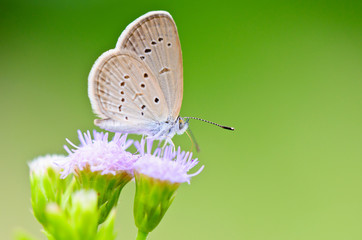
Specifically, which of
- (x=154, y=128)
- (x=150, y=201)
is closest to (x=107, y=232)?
(x=150, y=201)

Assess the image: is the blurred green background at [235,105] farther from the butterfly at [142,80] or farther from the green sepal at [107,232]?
the green sepal at [107,232]

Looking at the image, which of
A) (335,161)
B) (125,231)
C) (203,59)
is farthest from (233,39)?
(125,231)

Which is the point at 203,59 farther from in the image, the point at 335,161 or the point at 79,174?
the point at 79,174

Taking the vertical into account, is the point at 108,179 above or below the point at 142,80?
below

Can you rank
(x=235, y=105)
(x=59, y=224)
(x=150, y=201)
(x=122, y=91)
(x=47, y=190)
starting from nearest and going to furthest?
(x=59, y=224) < (x=150, y=201) < (x=47, y=190) < (x=122, y=91) < (x=235, y=105)

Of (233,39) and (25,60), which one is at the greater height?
(233,39)

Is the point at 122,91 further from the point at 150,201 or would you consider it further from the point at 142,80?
the point at 150,201

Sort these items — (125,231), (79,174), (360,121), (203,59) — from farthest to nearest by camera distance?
(203,59) < (360,121) < (125,231) < (79,174)
